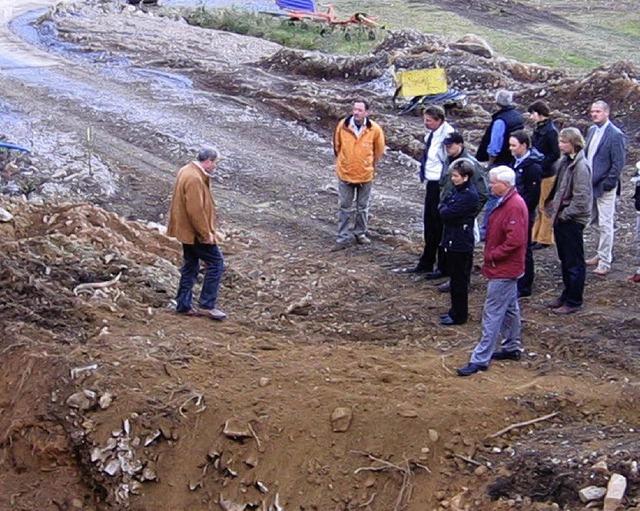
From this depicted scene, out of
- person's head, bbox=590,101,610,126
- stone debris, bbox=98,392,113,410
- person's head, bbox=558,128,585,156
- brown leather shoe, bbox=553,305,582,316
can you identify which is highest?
person's head, bbox=590,101,610,126

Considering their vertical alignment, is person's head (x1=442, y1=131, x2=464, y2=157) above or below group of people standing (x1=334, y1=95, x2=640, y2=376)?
above

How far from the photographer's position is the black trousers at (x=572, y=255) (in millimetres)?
8602

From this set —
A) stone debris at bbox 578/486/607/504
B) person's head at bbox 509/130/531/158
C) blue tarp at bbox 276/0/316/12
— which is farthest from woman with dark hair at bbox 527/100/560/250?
blue tarp at bbox 276/0/316/12

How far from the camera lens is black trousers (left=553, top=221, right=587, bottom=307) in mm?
8602

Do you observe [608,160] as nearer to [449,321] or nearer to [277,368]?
[449,321]

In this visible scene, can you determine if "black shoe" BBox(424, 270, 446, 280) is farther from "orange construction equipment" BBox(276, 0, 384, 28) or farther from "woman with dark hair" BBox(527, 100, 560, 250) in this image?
"orange construction equipment" BBox(276, 0, 384, 28)

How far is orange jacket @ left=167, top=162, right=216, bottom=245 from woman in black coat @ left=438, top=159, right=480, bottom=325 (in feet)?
7.04

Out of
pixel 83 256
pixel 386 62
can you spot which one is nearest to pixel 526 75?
Answer: pixel 386 62

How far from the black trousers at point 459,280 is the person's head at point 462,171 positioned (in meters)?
0.68

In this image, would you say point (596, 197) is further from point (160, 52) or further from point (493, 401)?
point (160, 52)

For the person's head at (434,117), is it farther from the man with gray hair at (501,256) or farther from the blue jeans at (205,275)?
the blue jeans at (205,275)

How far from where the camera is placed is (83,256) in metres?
9.62

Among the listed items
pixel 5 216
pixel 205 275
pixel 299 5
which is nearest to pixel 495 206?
pixel 205 275

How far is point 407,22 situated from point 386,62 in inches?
584
